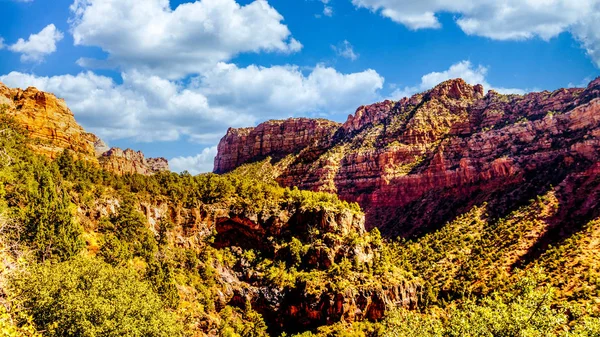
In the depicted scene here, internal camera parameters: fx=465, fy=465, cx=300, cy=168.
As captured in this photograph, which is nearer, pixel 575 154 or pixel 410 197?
pixel 575 154

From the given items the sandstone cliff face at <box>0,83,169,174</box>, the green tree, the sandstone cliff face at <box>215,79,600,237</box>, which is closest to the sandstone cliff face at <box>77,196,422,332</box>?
the green tree

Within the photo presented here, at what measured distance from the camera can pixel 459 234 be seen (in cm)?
13038

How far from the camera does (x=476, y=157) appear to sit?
166m

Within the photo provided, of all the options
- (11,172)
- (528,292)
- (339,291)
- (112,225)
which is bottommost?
(339,291)

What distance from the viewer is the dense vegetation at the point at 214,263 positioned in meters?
45.4

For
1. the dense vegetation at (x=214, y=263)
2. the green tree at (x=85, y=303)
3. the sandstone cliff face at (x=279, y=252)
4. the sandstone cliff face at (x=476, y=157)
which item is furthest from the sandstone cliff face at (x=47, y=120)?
the sandstone cliff face at (x=476, y=157)

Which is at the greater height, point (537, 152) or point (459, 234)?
point (537, 152)

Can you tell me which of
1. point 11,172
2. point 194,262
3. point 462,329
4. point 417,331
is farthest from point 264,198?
point 462,329

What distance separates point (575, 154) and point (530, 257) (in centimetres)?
4829

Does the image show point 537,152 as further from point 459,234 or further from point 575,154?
point 459,234

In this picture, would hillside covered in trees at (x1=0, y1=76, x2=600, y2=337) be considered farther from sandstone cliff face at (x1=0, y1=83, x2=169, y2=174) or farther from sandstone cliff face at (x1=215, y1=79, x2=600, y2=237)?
sandstone cliff face at (x1=215, y1=79, x2=600, y2=237)

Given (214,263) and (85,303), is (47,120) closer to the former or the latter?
(214,263)

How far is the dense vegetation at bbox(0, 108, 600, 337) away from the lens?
1788 inches

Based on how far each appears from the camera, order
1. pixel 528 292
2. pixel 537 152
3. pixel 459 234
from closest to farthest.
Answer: pixel 528 292 → pixel 459 234 → pixel 537 152
